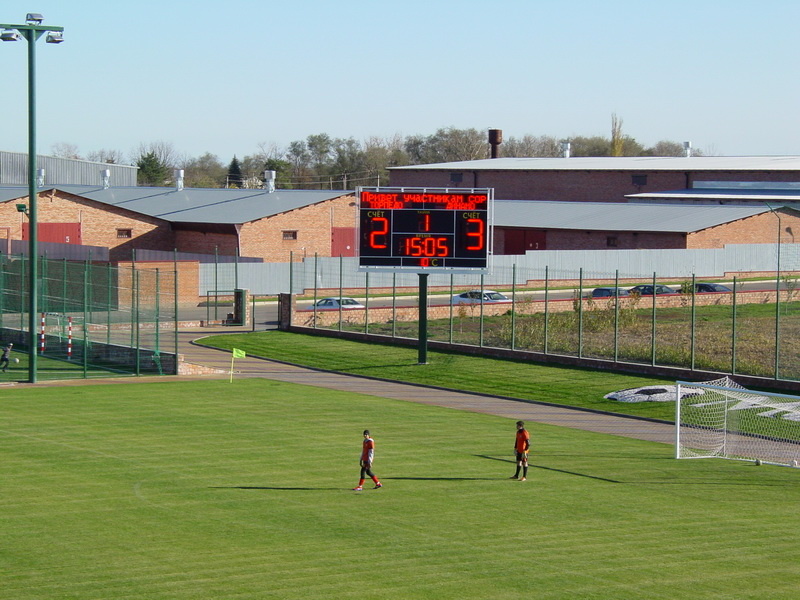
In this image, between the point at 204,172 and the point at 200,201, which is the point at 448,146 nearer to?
the point at 204,172

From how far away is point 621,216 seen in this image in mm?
75625

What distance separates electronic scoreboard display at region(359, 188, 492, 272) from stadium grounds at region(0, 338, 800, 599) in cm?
941

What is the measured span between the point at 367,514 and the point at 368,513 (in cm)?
6

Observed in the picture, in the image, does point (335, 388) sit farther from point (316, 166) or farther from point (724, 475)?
point (316, 166)

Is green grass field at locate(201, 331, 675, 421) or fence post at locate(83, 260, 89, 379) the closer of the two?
green grass field at locate(201, 331, 675, 421)

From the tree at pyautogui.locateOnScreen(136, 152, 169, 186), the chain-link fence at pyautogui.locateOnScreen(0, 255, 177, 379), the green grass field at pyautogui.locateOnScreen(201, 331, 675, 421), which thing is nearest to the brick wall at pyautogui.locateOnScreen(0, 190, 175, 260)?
the chain-link fence at pyautogui.locateOnScreen(0, 255, 177, 379)

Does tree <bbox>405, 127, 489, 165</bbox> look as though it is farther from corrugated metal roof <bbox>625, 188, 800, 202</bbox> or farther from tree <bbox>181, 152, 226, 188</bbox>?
corrugated metal roof <bbox>625, 188, 800, 202</bbox>

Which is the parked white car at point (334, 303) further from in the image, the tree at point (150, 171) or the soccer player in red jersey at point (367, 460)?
the tree at point (150, 171)

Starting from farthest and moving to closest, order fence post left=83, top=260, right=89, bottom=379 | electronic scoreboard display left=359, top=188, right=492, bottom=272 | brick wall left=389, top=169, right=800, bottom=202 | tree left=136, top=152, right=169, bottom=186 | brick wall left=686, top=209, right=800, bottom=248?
tree left=136, top=152, right=169, bottom=186 → brick wall left=389, top=169, right=800, bottom=202 → brick wall left=686, top=209, right=800, bottom=248 → electronic scoreboard display left=359, top=188, right=492, bottom=272 → fence post left=83, top=260, right=89, bottom=379

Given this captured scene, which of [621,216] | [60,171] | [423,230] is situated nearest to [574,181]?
[621,216]

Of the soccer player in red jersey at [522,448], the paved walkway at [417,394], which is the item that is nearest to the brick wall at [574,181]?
the paved walkway at [417,394]

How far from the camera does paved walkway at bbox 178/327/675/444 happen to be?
2741 cm

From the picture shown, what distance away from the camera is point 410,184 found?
9944 cm

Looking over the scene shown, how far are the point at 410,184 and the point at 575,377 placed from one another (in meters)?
66.5
